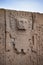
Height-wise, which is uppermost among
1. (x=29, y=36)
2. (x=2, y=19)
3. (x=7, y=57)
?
(x=2, y=19)

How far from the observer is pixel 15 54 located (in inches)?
237

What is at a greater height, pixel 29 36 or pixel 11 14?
pixel 11 14

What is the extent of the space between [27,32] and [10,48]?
0.81m

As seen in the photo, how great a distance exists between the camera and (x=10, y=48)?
5938mm

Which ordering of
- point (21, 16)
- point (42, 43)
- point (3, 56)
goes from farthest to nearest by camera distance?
point (42, 43), point (21, 16), point (3, 56)

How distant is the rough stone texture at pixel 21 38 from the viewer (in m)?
5.83

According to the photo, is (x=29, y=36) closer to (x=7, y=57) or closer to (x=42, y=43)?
(x=42, y=43)

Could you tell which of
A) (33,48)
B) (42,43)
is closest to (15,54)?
(33,48)

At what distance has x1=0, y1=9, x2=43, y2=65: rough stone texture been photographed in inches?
229

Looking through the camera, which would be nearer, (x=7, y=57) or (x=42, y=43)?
(x=7, y=57)

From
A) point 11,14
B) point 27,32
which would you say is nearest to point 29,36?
point 27,32

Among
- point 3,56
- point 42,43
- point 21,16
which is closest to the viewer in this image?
point 3,56

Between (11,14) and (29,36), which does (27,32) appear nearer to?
(29,36)

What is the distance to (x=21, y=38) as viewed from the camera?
6133mm
